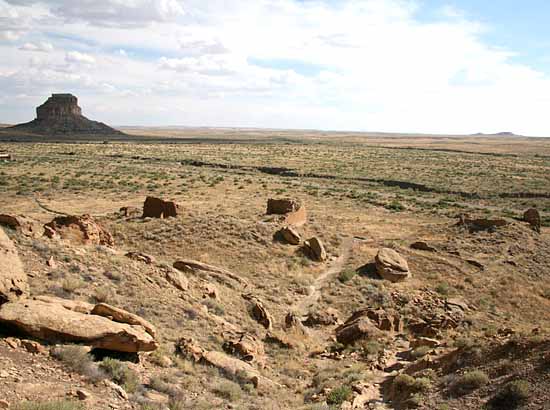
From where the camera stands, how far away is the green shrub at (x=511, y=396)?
31.4 feet

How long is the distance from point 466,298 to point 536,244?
8991 mm

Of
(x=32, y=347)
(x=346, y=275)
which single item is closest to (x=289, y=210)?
(x=346, y=275)

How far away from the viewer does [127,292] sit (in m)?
13.5

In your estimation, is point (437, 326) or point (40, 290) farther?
point (437, 326)

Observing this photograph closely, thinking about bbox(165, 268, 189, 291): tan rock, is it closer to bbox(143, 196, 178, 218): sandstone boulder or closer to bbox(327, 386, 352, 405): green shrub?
bbox(327, 386, 352, 405): green shrub

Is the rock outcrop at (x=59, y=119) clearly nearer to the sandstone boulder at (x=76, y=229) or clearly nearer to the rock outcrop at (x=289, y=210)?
the rock outcrop at (x=289, y=210)

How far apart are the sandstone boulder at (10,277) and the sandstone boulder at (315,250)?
47.1 feet

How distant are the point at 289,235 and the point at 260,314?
8385mm

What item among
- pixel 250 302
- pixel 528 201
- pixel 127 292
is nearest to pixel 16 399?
pixel 127 292

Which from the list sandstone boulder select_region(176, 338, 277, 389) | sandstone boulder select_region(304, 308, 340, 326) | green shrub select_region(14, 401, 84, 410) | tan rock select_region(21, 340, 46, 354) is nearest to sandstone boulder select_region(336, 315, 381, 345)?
sandstone boulder select_region(304, 308, 340, 326)

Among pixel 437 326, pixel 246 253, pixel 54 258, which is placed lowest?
pixel 437 326

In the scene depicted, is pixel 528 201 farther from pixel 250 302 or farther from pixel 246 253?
pixel 250 302

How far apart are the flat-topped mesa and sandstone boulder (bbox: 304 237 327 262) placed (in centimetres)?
14070

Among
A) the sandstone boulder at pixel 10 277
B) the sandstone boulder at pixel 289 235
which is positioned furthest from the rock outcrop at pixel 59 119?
the sandstone boulder at pixel 10 277
